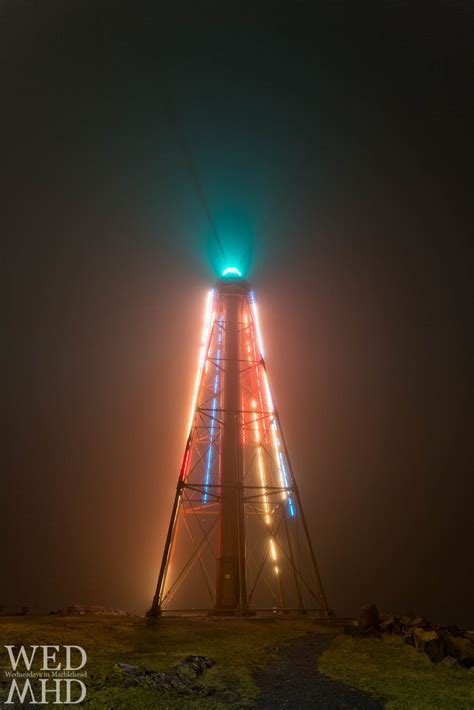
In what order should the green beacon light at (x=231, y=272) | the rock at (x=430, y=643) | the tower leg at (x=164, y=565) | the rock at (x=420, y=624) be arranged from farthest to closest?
the green beacon light at (x=231, y=272), the tower leg at (x=164, y=565), the rock at (x=420, y=624), the rock at (x=430, y=643)

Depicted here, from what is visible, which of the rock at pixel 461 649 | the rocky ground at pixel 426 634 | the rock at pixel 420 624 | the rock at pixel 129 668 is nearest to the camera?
the rock at pixel 129 668

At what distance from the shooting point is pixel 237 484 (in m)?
15.2

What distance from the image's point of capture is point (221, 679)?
6.21 metres

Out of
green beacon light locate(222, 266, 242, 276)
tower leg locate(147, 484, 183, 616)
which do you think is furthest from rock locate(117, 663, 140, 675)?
green beacon light locate(222, 266, 242, 276)

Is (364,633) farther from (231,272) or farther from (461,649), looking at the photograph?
(231,272)

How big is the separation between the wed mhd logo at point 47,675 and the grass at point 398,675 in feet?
12.5

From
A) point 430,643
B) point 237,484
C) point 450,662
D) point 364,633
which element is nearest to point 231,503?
point 237,484

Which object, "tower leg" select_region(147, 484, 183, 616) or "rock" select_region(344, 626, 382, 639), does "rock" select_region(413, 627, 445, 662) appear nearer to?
"rock" select_region(344, 626, 382, 639)

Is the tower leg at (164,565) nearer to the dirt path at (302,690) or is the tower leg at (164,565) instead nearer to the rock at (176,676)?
the dirt path at (302,690)

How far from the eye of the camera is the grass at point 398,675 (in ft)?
18.8

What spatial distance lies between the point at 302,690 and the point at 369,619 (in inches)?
189

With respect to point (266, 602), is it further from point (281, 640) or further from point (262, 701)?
point (262, 701)

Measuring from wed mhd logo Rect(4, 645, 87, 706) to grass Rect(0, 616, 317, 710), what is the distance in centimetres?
13

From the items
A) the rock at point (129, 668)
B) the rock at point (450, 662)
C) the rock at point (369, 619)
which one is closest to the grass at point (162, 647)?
the rock at point (129, 668)
